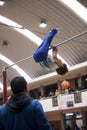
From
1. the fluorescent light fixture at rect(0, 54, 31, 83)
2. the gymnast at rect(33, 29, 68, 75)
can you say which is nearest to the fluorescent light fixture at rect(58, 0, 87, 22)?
the fluorescent light fixture at rect(0, 54, 31, 83)

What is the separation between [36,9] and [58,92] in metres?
6.94

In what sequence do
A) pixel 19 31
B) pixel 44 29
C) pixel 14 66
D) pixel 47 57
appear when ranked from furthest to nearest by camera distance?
pixel 14 66, pixel 19 31, pixel 44 29, pixel 47 57

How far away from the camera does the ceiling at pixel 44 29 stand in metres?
15.6

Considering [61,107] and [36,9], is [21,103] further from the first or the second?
[61,107]

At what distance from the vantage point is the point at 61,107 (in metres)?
19.7

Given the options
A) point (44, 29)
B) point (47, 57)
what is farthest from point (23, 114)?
point (44, 29)

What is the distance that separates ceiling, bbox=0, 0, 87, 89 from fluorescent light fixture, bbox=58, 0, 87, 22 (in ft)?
0.63

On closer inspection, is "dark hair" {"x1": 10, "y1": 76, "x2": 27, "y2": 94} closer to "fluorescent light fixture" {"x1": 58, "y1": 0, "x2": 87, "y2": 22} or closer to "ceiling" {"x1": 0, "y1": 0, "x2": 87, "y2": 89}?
"ceiling" {"x1": 0, "y1": 0, "x2": 87, "y2": 89}

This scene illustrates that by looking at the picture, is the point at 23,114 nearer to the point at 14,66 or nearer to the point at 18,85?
the point at 18,85

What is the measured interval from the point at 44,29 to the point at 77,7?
115 inches

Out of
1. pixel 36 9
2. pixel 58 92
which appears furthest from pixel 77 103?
pixel 36 9

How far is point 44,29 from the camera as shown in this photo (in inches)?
694

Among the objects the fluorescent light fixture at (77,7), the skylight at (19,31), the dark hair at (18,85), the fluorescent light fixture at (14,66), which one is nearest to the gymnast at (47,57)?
the dark hair at (18,85)

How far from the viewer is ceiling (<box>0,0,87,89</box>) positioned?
15.6m
